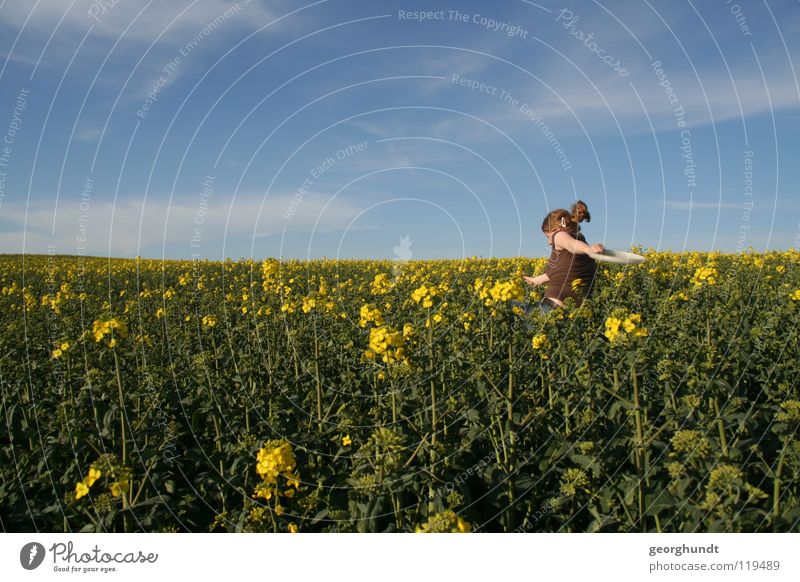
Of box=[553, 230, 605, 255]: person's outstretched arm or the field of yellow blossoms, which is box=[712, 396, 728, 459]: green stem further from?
box=[553, 230, 605, 255]: person's outstretched arm

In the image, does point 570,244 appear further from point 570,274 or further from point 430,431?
point 430,431

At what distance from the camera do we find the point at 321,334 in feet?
26.6

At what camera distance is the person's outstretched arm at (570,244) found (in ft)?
29.6

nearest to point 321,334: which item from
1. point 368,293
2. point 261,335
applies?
point 261,335

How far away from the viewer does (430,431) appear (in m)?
4.39

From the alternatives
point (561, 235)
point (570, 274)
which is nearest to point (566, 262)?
point (570, 274)

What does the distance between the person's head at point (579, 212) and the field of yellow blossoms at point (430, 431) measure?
99.7 inches

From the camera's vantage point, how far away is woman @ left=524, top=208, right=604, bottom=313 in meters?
9.17

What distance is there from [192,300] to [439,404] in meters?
9.44

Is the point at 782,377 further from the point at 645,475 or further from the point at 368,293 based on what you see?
the point at 368,293

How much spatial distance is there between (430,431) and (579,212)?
Answer: 22.5 feet
